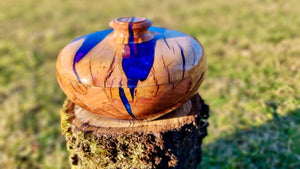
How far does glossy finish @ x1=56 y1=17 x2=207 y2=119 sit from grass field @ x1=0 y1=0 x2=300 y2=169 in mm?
1737

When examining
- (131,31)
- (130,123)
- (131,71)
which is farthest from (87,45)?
(130,123)

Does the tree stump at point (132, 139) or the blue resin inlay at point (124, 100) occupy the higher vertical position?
the blue resin inlay at point (124, 100)

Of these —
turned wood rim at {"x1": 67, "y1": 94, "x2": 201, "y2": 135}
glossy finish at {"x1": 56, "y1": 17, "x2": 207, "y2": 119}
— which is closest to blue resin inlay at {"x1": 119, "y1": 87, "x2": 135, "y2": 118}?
glossy finish at {"x1": 56, "y1": 17, "x2": 207, "y2": 119}

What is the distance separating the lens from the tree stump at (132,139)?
1643 millimetres

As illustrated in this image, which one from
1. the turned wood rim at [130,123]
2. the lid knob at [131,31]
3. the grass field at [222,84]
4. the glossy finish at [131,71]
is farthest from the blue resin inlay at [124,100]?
the grass field at [222,84]

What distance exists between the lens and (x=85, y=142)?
1683 mm

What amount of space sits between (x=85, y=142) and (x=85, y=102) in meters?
0.31

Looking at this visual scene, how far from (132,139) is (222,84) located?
9.36ft

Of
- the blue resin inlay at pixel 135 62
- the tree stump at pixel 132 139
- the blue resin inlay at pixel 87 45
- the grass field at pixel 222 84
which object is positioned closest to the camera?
the blue resin inlay at pixel 135 62

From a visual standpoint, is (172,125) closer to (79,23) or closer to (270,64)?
(270,64)

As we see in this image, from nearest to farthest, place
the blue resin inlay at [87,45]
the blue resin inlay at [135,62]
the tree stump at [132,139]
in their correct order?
the blue resin inlay at [135,62]
the blue resin inlay at [87,45]
the tree stump at [132,139]

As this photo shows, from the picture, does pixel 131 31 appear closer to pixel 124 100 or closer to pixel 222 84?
pixel 124 100

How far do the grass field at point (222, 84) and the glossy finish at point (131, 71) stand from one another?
68.4 inches

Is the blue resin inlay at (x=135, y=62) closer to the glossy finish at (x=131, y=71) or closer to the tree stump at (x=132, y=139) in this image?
the glossy finish at (x=131, y=71)
